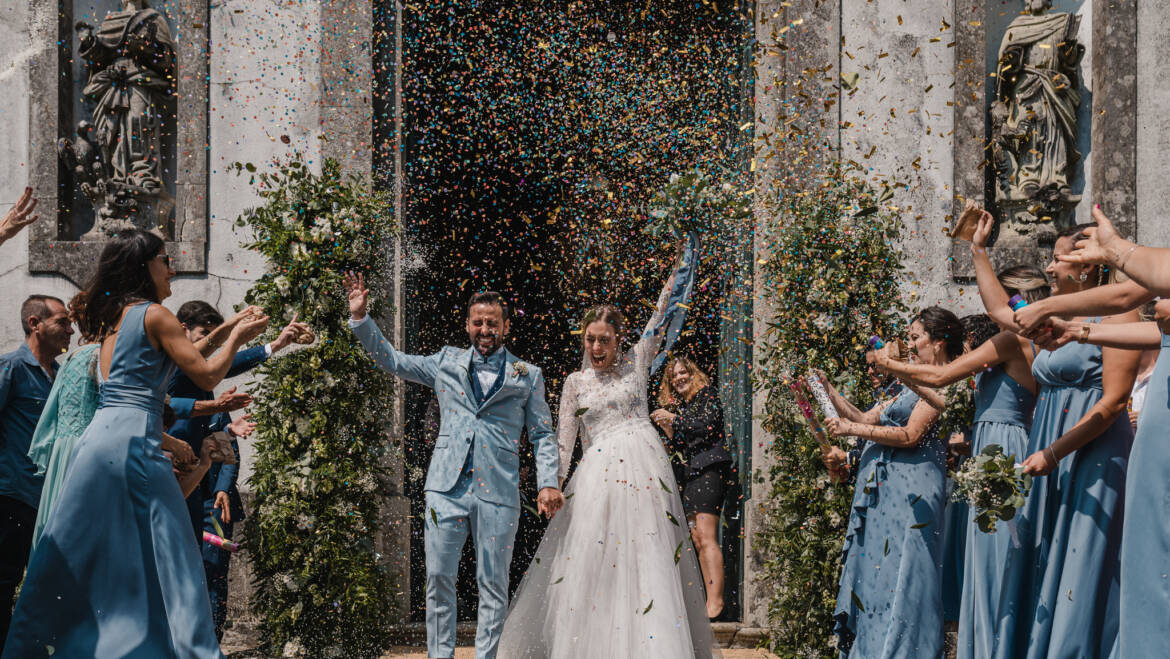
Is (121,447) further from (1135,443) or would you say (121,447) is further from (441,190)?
(441,190)

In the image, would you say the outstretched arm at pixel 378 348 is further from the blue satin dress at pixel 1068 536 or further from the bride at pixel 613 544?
the blue satin dress at pixel 1068 536

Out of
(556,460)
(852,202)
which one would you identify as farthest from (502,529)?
(852,202)

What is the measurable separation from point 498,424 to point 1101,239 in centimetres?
373

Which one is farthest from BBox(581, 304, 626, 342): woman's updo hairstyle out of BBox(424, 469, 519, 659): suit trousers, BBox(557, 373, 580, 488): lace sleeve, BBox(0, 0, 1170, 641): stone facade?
BBox(0, 0, 1170, 641): stone facade

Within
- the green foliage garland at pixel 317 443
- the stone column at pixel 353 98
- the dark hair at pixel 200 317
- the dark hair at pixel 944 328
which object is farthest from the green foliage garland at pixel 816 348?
the dark hair at pixel 200 317

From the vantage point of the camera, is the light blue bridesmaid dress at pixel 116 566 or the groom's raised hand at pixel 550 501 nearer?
the light blue bridesmaid dress at pixel 116 566

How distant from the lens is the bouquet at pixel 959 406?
19.6 ft

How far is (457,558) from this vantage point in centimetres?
660

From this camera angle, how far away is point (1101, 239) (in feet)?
13.4

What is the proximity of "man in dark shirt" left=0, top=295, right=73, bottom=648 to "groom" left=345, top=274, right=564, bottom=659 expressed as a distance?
5.32 feet

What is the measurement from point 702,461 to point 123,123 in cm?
520

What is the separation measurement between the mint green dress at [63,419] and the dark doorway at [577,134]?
3.55m

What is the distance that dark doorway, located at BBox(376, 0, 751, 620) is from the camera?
9.04 metres

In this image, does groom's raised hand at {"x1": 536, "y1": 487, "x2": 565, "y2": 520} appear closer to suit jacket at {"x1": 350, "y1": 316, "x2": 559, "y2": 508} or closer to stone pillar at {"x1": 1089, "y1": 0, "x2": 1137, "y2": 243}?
suit jacket at {"x1": 350, "y1": 316, "x2": 559, "y2": 508}
